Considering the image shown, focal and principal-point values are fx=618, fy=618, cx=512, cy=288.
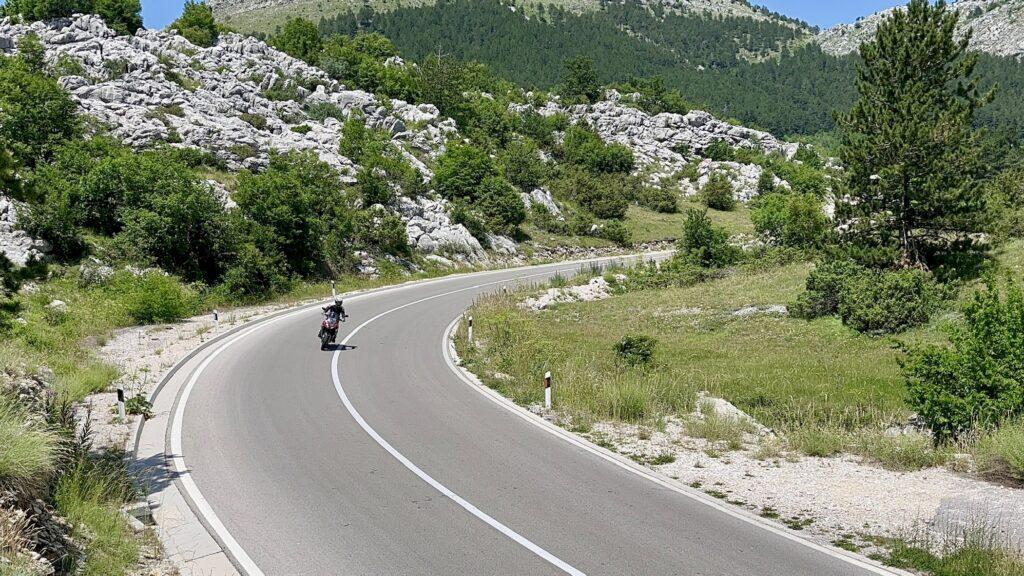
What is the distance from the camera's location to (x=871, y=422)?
1245cm

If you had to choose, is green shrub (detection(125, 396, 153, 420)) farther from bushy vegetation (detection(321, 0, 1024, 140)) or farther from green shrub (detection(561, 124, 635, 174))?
bushy vegetation (detection(321, 0, 1024, 140))

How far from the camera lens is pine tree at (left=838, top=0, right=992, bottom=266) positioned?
23.2m

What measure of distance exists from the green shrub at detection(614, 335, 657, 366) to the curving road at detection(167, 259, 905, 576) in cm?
496

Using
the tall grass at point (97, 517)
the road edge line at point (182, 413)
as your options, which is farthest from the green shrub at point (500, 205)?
the tall grass at point (97, 517)

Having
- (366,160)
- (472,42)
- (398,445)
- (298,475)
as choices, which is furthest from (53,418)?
(472,42)

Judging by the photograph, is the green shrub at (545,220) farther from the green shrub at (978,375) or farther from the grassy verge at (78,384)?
the green shrub at (978,375)

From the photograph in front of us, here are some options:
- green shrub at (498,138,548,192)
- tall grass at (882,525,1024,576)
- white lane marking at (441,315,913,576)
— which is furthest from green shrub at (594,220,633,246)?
tall grass at (882,525,1024,576)

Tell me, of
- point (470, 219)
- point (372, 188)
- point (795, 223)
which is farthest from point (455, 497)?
point (795, 223)

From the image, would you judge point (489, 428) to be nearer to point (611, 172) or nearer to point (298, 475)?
point (298, 475)

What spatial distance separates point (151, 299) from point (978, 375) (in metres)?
24.8

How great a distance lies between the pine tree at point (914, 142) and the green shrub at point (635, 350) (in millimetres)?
12964

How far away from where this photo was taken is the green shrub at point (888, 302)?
21.0 m

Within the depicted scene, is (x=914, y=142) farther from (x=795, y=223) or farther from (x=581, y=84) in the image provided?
(x=581, y=84)

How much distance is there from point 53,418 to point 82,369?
6.35m
